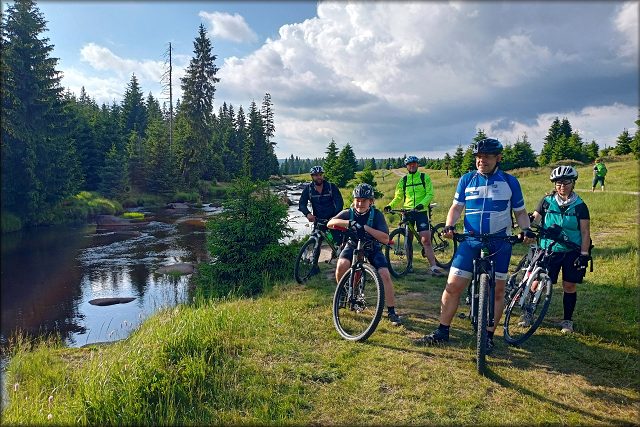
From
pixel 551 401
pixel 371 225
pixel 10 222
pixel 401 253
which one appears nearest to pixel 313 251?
pixel 401 253

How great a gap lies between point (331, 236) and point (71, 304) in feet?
27.7

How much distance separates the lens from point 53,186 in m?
4.80

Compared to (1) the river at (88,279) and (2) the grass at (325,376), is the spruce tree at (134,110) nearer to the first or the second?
(1) the river at (88,279)

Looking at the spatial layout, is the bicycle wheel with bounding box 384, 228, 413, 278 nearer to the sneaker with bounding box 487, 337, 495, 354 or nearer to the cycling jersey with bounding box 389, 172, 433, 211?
the cycling jersey with bounding box 389, 172, 433, 211

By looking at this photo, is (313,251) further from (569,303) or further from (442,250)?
(569,303)

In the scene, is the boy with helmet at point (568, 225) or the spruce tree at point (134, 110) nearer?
the boy with helmet at point (568, 225)

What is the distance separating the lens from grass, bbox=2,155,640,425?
159 inches

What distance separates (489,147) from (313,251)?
5.19 meters

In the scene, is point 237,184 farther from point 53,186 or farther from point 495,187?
point 495,187

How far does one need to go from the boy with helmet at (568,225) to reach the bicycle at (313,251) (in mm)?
4210

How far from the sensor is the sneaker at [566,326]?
588 cm

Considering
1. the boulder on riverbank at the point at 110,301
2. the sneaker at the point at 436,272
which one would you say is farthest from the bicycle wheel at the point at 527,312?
the boulder on riverbank at the point at 110,301

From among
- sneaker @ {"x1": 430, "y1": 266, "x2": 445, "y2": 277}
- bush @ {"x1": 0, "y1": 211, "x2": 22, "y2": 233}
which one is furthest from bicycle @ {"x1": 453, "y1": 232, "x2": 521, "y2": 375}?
bush @ {"x1": 0, "y1": 211, "x2": 22, "y2": 233}

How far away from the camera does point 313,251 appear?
9.29 m
